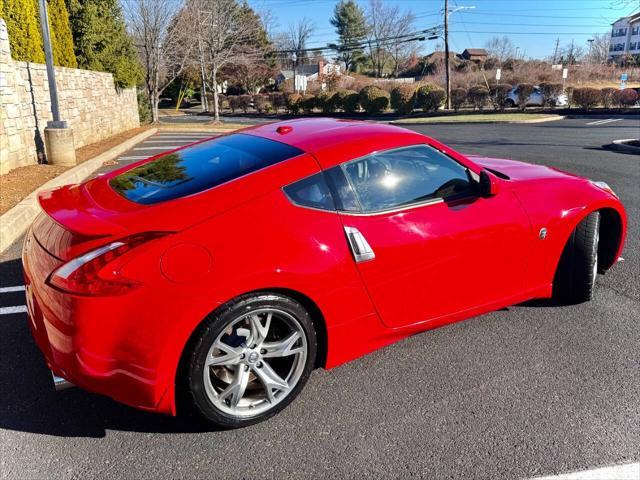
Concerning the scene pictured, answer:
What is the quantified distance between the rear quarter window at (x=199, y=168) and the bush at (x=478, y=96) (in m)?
31.7

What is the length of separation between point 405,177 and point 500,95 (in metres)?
31.7

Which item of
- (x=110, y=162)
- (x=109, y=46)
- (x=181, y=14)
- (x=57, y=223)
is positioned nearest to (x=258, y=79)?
(x=181, y=14)

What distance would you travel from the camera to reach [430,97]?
32.9 metres

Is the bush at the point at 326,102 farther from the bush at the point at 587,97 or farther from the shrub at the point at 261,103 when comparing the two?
the bush at the point at 587,97

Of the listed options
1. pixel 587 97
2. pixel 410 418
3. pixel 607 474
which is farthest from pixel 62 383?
pixel 587 97

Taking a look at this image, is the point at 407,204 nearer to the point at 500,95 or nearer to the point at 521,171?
the point at 521,171

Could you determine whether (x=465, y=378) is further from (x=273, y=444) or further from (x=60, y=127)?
(x=60, y=127)

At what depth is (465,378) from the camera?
300cm

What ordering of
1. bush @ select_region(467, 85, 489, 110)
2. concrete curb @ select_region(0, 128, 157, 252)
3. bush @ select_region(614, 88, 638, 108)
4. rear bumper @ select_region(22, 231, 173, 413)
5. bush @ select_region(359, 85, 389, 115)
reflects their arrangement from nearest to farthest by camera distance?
rear bumper @ select_region(22, 231, 173, 413)
concrete curb @ select_region(0, 128, 157, 252)
bush @ select_region(614, 88, 638, 108)
bush @ select_region(467, 85, 489, 110)
bush @ select_region(359, 85, 389, 115)

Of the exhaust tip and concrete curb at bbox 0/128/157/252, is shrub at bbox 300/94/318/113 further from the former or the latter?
the exhaust tip

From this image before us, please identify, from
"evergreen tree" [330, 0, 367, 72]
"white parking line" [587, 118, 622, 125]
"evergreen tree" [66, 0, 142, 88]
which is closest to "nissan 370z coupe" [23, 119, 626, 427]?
"evergreen tree" [66, 0, 142, 88]

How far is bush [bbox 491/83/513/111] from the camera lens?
102 ft

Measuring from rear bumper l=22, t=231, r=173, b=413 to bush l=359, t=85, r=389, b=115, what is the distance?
112 ft

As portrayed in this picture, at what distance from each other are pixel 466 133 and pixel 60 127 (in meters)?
14.5
